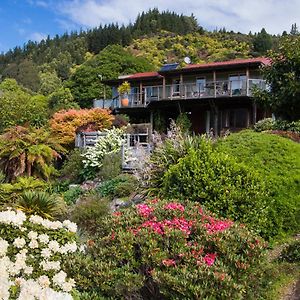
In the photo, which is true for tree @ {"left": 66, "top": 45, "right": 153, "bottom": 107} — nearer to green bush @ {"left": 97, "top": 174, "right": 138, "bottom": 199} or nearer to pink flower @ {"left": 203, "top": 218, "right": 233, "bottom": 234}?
green bush @ {"left": 97, "top": 174, "right": 138, "bottom": 199}

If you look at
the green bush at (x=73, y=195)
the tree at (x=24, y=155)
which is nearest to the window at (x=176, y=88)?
the tree at (x=24, y=155)

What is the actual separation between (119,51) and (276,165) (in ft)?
180

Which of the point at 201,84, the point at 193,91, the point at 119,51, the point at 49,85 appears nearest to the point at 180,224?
the point at 193,91

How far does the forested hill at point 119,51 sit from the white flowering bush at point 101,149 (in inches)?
1427

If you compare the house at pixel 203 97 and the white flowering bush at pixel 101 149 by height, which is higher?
the house at pixel 203 97

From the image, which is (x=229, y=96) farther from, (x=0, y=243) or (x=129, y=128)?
(x=0, y=243)

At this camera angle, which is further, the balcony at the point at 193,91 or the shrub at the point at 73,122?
the balcony at the point at 193,91

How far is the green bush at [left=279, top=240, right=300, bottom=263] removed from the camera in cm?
804

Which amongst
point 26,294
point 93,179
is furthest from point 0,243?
point 93,179

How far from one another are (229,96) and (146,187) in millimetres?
16712

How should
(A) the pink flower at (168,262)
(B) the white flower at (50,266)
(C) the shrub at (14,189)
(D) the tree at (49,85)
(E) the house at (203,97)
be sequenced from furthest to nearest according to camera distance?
(D) the tree at (49,85), (E) the house at (203,97), (C) the shrub at (14,189), (A) the pink flower at (168,262), (B) the white flower at (50,266)

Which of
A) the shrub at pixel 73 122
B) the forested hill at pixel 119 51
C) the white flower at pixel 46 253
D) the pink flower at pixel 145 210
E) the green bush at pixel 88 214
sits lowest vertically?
the green bush at pixel 88 214

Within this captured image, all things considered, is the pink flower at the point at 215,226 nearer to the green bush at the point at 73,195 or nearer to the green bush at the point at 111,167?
the green bush at the point at 73,195

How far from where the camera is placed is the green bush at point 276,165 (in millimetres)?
9445
